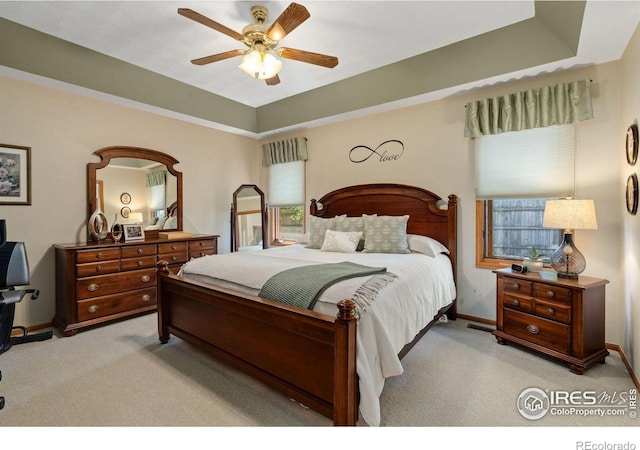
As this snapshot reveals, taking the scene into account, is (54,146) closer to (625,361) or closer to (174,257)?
(174,257)

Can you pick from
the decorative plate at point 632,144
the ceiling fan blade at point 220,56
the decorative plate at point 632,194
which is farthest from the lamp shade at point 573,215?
the ceiling fan blade at point 220,56

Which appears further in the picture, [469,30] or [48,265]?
[48,265]

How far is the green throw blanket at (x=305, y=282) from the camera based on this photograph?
6.10 feet

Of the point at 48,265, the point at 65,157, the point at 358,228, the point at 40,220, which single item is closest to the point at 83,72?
the point at 65,157

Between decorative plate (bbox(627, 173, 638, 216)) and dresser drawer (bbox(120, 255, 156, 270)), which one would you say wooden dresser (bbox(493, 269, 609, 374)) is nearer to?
decorative plate (bbox(627, 173, 638, 216))

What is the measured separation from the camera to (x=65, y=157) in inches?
134

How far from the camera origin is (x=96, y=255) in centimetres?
322

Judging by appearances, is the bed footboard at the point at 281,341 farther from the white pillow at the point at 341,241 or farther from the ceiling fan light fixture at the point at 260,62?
the ceiling fan light fixture at the point at 260,62

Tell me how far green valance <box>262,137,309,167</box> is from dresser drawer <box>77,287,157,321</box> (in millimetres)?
2614

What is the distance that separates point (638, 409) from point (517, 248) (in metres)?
1.67

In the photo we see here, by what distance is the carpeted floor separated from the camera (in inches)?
70.9

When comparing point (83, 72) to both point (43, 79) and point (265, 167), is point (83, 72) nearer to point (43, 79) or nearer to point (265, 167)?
point (43, 79)

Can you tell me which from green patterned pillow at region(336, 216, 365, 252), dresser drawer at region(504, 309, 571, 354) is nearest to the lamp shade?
dresser drawer at region(504, 309, 571, 354)

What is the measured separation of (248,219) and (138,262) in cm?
180
